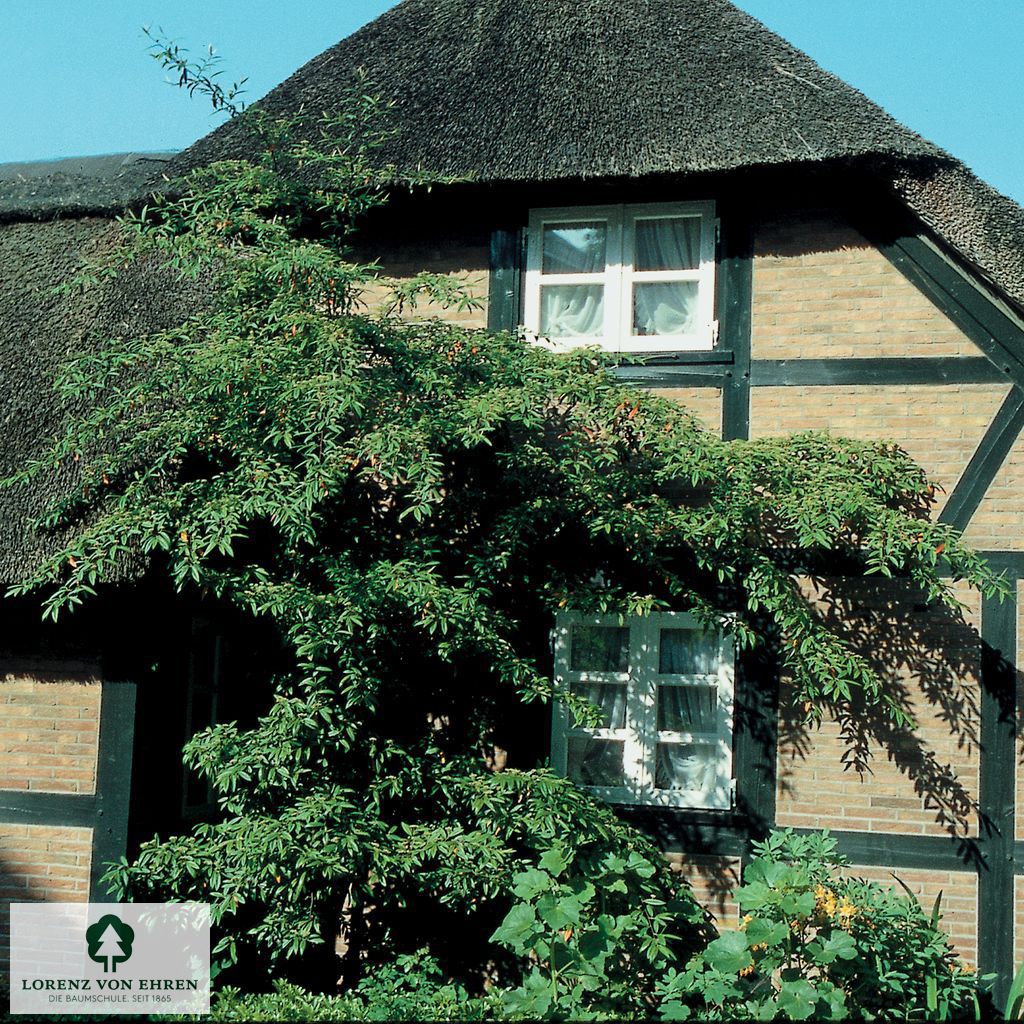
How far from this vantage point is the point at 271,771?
5820mm

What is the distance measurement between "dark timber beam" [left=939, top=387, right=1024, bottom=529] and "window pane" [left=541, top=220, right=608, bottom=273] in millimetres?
2626

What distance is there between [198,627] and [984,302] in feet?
17.5

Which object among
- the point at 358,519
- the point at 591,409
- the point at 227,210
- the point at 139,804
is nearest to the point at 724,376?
the point at 591,409

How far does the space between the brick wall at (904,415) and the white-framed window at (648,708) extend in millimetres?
1417

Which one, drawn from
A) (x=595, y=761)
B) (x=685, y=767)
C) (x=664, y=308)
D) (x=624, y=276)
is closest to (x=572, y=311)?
(x=624, y=276)

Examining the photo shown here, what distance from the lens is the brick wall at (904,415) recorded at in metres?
6.90

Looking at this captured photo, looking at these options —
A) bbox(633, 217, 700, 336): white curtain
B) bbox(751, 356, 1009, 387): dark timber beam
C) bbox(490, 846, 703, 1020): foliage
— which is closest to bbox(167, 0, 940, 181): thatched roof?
bbox(633, 217, 700, 336): white curtain

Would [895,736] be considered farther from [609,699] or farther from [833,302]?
[833,302]

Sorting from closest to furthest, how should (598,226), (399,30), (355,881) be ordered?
(355,881), (598,226), (399,30)

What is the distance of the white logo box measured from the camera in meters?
6.12

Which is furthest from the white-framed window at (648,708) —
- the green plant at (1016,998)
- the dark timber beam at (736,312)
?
the green plant at (1016,998)

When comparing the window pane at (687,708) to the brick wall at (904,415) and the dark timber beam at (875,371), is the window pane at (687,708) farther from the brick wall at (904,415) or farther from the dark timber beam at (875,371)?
the dark timber beam at (875,371)

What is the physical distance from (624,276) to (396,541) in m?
2.46

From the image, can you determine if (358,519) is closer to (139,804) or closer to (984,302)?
(139,804)
